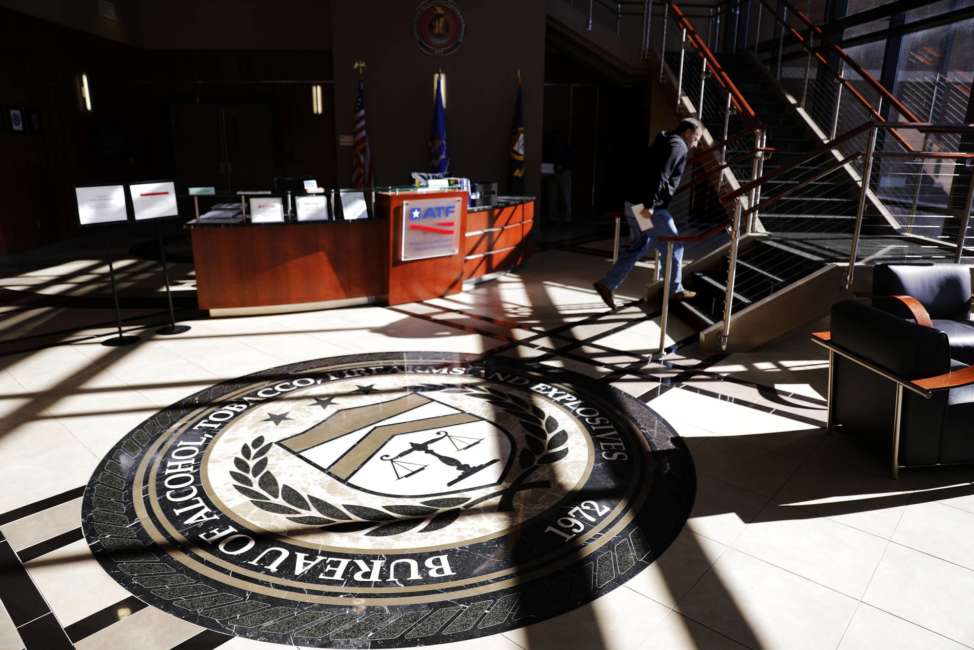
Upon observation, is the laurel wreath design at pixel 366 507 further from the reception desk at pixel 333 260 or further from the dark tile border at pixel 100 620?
the reception desk at pixel 333 260

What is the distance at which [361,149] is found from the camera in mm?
9984

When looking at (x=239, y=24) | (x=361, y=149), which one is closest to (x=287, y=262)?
(x=361, y=149)

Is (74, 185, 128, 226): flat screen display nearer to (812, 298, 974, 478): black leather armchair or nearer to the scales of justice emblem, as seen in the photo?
the scales of justice emblem

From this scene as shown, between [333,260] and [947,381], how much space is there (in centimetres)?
496

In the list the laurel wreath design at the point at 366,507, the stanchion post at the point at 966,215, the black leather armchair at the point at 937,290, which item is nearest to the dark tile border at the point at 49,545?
the laurel wreath design at the point at 366,507

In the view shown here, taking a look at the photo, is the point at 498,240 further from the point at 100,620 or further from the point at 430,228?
the point at 100,620

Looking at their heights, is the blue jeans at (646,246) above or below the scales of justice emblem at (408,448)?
above

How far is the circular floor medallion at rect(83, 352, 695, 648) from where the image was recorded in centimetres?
230

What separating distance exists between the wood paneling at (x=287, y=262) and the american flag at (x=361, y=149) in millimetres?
4142

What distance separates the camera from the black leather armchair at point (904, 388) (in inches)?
115

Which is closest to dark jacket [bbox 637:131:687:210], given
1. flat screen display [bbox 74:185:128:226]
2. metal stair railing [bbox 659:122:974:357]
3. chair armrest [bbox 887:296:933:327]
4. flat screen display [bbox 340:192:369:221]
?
metal stair railing [bbox 659:122:974:357]

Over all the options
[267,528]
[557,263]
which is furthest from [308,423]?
[557,263]

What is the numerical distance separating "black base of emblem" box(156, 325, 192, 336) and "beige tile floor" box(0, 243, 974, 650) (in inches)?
5.3

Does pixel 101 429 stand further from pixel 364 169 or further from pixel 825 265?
pixel 364 169
